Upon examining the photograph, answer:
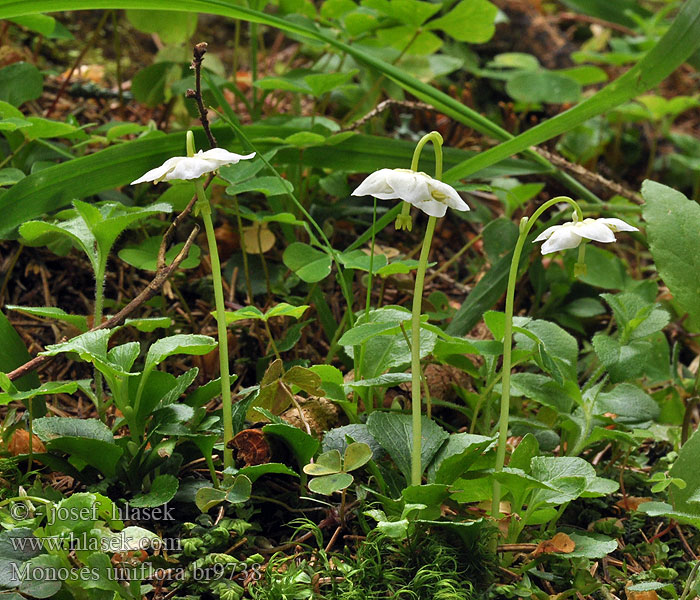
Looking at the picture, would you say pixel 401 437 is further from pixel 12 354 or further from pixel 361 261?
pixel 12 354

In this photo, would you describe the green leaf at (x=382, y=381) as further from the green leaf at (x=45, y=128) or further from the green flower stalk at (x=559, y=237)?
the green leaf at (x=45, y=128)

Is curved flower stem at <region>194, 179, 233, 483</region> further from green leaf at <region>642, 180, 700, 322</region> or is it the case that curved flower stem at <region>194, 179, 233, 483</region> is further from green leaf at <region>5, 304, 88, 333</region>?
green leaf at <region>642, 180, 700, 322</region>

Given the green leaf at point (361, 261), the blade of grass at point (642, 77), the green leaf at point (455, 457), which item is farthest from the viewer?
the blade of grass at point (642, 77)

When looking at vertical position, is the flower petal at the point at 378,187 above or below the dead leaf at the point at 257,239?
above

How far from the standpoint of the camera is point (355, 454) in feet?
3.43

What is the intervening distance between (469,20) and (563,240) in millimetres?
1401

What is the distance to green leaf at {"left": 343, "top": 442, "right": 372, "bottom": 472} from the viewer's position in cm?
104

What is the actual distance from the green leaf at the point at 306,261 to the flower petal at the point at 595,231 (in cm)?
60

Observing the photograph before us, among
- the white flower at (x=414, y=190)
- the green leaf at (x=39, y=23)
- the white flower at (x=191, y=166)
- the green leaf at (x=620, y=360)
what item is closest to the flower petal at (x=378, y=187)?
the white flower at (x=414, y=190)

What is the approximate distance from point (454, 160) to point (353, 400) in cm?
85

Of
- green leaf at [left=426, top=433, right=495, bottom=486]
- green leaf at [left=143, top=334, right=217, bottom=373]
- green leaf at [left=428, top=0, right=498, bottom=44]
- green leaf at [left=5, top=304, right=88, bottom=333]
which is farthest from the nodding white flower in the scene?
green leaf at [left=428, top=0, right=498, bottom=44]

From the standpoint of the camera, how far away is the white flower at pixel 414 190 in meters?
0.86


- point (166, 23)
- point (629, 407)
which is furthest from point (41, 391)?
point (166, 23)

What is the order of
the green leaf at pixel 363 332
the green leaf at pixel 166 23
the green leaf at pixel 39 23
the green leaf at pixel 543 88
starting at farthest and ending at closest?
the green leaf at pixel 543 88 < the green leaf at pixel 166 23 < the green leaf at pixel 39 23 < the green leaf at pixel 363 332
